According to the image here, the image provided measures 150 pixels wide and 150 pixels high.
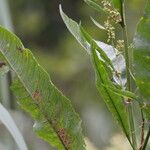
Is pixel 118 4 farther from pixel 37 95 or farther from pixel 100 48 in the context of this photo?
pixel 37 95

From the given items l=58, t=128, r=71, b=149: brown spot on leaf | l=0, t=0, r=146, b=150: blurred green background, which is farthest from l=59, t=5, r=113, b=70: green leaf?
l=0, t=0, r=146, b=150: blurred green background

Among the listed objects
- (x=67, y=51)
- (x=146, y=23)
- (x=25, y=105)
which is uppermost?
(x=146, y=23)

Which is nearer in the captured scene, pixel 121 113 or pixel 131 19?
pixel 121 113

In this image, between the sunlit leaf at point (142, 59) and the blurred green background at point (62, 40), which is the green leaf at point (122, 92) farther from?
the blurred green background at point (62, 40)

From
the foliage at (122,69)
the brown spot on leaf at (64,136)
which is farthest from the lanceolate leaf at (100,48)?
the brown spot on leaf at (64,136)

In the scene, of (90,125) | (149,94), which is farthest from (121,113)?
(90,125)

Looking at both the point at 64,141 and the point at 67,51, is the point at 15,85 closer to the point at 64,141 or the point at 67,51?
→ the point at 64,141

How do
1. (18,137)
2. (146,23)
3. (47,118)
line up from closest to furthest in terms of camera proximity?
(146,23), (47,118), (18,137)
